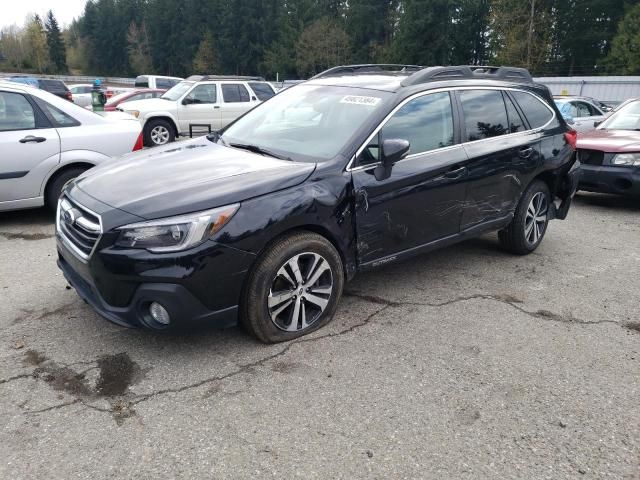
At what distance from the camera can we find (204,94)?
13961 mm

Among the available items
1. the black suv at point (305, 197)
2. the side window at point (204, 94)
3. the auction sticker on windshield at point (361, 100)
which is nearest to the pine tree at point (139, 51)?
the side window at point (204, 94)

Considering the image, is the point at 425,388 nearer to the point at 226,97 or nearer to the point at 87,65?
the point at 226,97

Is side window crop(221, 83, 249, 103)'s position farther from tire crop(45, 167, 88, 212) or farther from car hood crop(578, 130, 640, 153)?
car hood crop(578, 130, 640, 153)

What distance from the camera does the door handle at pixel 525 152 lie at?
4858 millimetres

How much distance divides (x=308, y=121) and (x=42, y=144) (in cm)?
342

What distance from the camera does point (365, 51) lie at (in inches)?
2589

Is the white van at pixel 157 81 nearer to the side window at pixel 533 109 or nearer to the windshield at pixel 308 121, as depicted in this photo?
the windshield at pixel 308 121

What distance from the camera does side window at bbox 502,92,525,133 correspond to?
4.89m

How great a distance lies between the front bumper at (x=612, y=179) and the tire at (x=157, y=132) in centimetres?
961

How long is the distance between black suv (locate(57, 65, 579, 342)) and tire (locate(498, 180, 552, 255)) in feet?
0.07

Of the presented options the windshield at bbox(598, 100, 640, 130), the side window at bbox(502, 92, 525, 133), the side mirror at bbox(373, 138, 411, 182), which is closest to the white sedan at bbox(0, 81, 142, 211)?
the side mirror at bbox(373, 138, 411, 182)

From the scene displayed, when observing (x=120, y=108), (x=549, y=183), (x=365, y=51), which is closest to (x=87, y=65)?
(x=365, y=51)

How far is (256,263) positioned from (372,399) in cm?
104

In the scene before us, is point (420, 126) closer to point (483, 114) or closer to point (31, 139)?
point (483, 114)
